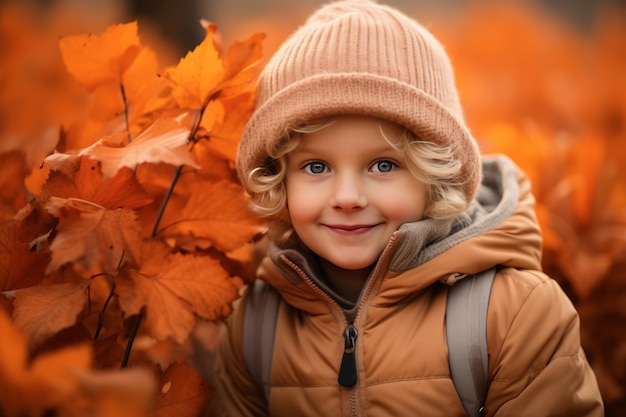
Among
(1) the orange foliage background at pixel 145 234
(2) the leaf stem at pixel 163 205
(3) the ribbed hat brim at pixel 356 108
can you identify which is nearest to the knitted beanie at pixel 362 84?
(3) the ribbed hat brim at pixel 356 108

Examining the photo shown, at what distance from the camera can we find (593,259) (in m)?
3.06

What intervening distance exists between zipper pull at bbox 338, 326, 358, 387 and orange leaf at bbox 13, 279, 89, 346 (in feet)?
2.53

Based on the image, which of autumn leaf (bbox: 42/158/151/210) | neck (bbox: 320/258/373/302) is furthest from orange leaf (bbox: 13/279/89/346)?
neck (bbox: 320/258/373/302)

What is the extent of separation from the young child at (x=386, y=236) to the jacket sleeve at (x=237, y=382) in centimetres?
15

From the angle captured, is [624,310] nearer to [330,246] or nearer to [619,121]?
[330,246]

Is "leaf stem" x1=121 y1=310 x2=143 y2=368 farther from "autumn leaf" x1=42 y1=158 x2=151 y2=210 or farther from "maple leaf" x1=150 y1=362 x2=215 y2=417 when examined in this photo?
"autumn leaf" x1=42 y1=158 x2=151 y2=210

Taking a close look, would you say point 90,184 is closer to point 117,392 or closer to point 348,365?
point 117,392

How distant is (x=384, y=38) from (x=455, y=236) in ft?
2.08

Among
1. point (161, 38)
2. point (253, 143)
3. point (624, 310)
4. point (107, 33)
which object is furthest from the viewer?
point (161, 38)

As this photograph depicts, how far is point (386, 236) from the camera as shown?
215 centimetres

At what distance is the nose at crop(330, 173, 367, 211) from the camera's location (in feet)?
6.76

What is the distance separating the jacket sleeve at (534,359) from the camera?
2.02 meters

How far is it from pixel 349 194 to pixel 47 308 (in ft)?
2.82

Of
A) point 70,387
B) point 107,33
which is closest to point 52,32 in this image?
point 107,33
